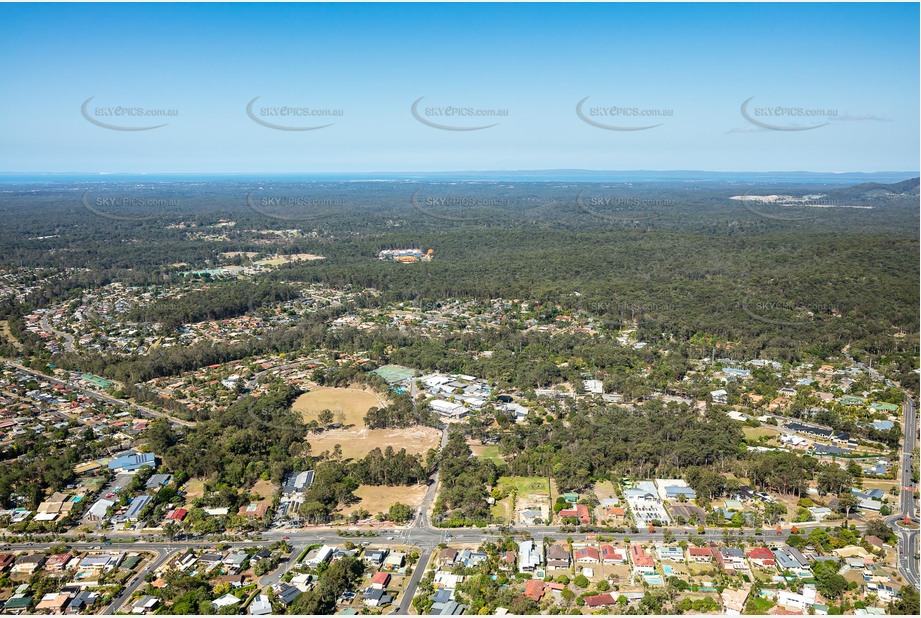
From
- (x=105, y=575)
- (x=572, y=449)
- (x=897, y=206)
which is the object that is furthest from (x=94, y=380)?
(x=897, y=206)

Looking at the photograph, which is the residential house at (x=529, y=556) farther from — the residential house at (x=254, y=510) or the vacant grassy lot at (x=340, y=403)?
the vacant grassy lot at (x=340, y=403)

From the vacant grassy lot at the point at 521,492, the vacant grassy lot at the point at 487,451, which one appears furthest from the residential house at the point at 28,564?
the vacant grassy lot at the point at 487,451

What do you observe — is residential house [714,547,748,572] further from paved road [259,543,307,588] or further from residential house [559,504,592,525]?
paved road [259,543,307,588]

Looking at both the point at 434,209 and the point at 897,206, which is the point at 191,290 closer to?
the point at 434,209

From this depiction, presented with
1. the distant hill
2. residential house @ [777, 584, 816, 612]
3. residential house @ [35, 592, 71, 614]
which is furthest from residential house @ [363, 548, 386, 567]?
the distant hill

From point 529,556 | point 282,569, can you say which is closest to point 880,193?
point 529,556

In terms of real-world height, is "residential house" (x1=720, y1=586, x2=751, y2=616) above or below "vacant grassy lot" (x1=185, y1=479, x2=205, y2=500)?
above
